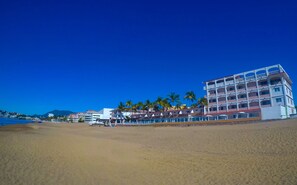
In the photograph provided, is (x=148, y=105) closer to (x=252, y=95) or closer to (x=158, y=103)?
(x=158, y=103)

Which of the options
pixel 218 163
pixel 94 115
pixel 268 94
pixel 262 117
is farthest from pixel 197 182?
pixel 94 115

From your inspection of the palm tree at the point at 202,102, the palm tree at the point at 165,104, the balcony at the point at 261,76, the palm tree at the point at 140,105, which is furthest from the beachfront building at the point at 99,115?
the balcony at the point at 261,76

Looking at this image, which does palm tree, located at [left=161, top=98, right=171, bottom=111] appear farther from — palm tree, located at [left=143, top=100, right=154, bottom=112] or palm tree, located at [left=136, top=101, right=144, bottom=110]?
palm tree, located at [left=136, top=101, right=144, bottom=110]

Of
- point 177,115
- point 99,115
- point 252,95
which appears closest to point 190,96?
point 177,115

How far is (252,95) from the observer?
50.0 meters

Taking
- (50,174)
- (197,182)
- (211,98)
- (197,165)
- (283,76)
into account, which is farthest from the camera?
(211,98)

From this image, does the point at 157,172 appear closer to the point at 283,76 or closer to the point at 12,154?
the point at 12,154

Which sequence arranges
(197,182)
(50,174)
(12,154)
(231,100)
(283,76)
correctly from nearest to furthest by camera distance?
(197,182) < (50,174) < (12,154) < (283,76) < (231,100)

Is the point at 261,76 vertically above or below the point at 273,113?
above

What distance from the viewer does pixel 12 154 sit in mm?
11227

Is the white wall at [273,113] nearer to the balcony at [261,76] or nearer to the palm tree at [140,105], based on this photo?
the balcony at [261,76]

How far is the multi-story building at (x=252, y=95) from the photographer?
44.0m

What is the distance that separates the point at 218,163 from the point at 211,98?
50.3m

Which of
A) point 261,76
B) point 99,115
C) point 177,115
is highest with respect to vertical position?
point 261,76
